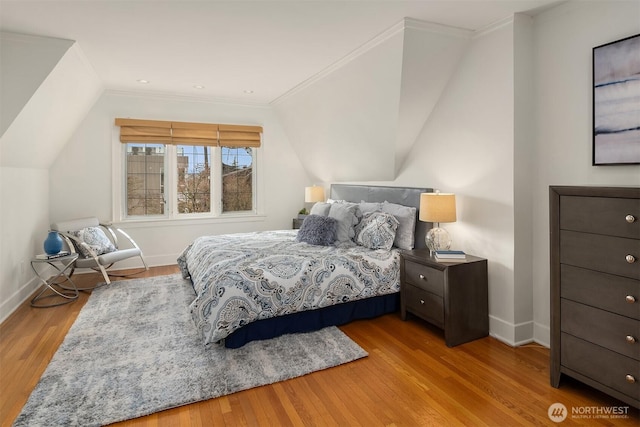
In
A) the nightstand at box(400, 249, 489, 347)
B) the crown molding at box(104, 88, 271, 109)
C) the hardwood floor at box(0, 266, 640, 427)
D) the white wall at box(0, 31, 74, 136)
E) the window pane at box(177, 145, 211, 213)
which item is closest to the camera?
the hardwood floor at box(0, 266, 640, 427)

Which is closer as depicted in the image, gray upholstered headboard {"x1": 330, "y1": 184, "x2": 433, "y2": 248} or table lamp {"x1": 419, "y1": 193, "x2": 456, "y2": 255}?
table lamp {"x1": 419, "y1": 193, "x2": 456, "y2": 255}

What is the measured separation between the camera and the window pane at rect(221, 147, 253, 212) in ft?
19.0

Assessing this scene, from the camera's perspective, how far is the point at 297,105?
16.5 ft

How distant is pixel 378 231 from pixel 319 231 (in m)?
0.60

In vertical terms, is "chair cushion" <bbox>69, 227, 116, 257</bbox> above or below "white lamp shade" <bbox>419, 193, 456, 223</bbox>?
below

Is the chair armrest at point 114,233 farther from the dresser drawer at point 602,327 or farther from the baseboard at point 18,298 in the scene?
the dresser drawer at point 602,327

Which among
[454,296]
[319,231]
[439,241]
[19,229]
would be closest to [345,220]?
[319,231]

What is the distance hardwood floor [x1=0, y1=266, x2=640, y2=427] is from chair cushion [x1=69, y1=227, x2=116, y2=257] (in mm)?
1440

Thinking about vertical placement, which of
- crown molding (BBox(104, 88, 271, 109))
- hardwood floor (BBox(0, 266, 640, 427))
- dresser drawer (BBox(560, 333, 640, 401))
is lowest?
hardwood floor (BBox(0, 266, 640, 427))

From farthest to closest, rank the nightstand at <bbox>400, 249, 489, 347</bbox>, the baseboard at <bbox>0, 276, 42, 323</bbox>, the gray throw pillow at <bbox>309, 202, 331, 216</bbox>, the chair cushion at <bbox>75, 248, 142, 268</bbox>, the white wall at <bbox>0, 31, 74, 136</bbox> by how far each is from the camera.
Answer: the gray throw pillow at <bbox>309, 202, 331, 216</bbox>
the chair cushion at <bbox>75, 248, 142, 268</bbox>
the baseboard at <bbox>0, 276, 42, 323</bbox>
the white wall at <bbox>0, 31, 74, 136</bbox>
the nightstand at <bbox>400, 249, 489, 347</bbox>

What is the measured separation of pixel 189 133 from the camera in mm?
5367

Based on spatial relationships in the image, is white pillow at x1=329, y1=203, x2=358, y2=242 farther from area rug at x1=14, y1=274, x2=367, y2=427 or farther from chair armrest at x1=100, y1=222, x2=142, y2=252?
chair armrest at x1=100, y1=222, x2=142, y2=252

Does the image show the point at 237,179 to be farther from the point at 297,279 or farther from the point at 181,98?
the point at 297,279

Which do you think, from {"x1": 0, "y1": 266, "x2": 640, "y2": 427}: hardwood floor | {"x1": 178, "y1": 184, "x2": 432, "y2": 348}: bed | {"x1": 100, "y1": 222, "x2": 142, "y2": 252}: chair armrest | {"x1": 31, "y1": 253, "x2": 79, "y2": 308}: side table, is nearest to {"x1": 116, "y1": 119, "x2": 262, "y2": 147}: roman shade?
{"x1": 100, "y1": 222, "x2": 142, "y2": 252}: chair armrest
